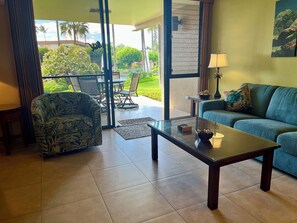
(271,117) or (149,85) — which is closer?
(271,117)

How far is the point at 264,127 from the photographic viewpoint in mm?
2703

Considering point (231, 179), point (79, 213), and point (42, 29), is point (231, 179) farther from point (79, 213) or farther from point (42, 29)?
point (42, 29)

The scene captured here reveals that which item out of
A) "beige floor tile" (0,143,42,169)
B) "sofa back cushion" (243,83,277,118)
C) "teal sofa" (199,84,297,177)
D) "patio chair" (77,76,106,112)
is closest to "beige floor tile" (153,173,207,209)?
"teal sofa" (199,84,297,177)

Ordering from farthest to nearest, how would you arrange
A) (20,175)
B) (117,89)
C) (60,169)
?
(117,89) → (60,169) → (20,175)

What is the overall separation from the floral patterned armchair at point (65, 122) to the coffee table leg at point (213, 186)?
189 centimetres

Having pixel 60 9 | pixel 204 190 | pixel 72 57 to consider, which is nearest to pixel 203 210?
pixel 204 190

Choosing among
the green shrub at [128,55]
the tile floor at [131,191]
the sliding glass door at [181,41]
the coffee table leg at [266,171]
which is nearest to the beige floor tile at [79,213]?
→ the tile floor at [131,191]

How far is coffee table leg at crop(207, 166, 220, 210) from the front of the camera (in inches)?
74.5

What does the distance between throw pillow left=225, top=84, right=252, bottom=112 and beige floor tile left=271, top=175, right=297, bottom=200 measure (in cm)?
130

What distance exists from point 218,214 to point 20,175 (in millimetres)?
2187

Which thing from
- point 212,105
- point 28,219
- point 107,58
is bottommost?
point 28,219

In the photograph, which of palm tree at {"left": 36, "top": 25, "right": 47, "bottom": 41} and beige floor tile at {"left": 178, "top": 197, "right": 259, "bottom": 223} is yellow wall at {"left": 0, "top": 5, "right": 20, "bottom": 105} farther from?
beige floor tile at {"left": 178, "top": 197, "right": 259, "bottom": 223}

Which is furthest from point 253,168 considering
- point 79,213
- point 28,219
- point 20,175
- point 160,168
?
point 20,175

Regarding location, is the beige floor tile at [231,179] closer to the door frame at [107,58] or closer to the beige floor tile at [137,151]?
the beige floor tile at [137,151]
